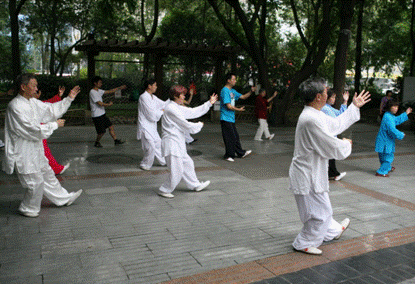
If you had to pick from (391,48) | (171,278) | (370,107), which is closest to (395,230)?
(171,278)

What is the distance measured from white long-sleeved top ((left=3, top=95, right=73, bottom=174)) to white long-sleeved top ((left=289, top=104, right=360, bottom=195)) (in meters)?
2.82

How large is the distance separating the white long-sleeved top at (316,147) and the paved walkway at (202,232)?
717 mm

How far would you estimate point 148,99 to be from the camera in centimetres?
823

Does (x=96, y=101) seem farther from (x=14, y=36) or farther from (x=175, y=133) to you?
(x=14, y=36)

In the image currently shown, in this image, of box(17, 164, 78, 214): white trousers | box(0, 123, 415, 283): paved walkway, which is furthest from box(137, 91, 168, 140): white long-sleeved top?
box(17, 164, 78, 214): white trousers

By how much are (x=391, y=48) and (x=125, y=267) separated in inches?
999

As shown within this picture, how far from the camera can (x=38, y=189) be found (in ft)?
17.2

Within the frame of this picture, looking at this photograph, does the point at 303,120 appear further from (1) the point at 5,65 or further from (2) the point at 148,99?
(1) the point at 5,65

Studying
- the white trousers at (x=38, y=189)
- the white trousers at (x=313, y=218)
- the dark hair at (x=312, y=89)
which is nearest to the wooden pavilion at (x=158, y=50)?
the white trousers at (x=38, y=189)

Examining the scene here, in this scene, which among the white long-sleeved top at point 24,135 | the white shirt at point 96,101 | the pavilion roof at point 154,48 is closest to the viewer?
the white long-sleeved top at point 24,135

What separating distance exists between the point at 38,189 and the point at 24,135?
2.20ft

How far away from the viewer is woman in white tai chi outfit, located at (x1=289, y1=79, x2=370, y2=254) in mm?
4055

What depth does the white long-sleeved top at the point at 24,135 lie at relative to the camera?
508 cm

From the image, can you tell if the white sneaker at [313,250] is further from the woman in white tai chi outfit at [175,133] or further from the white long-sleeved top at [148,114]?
the white long-sleeved top at [148,114]
